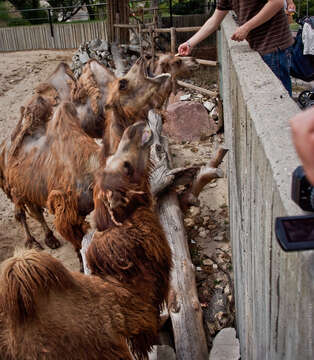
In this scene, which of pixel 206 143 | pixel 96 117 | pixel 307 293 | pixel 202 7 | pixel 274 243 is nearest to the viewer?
pixel 307 293

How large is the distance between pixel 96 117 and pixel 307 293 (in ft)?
15.1

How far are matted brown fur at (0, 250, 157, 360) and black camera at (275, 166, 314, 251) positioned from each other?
1682mm

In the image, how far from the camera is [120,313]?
262 cm

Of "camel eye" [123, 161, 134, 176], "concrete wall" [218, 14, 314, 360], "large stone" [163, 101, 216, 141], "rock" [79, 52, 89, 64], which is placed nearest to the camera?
"concrete wall" [218, 14, 314, 360]

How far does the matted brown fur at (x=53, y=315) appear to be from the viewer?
228cm

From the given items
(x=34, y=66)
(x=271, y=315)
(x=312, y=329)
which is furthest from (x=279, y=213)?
(x=34, y=66)

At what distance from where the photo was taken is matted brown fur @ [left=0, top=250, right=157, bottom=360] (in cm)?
228

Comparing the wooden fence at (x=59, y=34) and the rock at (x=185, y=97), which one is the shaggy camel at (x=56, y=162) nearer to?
the rock at (x=185, y=97)

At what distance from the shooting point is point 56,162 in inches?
177

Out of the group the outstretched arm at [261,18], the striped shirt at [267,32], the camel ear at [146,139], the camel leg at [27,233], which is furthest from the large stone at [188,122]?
the camel ear at [146,139]

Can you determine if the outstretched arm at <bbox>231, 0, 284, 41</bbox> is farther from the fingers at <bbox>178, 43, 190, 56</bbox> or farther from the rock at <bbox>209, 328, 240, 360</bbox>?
the rock at <bbox>209, 328, 240, 360</bbox>

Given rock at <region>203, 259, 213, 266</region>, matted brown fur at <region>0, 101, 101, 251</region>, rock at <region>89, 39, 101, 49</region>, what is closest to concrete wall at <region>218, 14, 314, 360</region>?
rock at <region>203, 259, 213, 266</region>

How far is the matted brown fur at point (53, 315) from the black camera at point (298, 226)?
5.52 feet

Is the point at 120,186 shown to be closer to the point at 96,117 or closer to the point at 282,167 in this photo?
the point at 282,167
